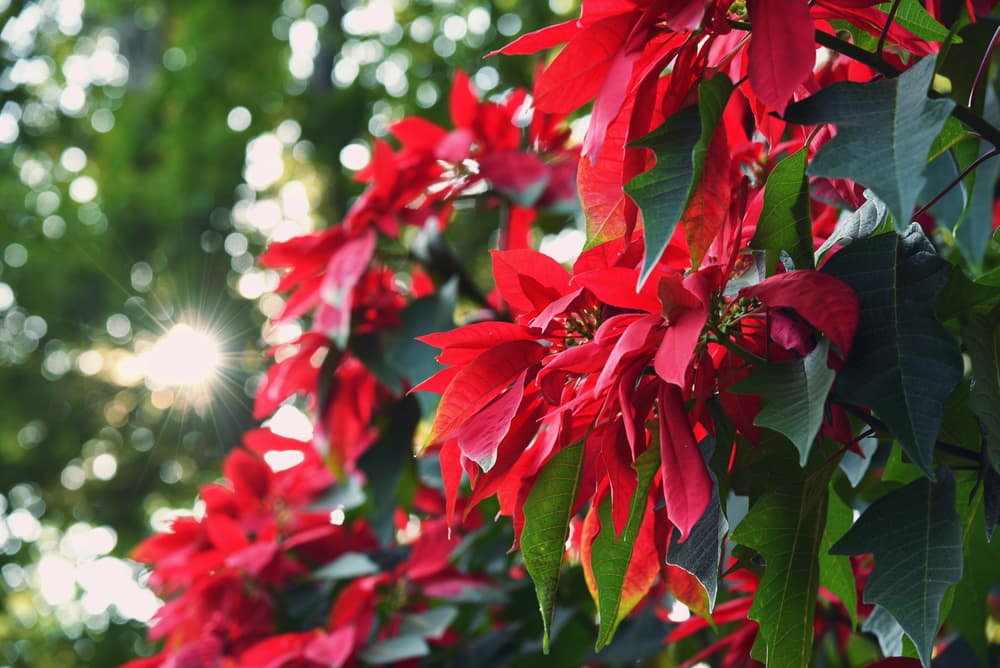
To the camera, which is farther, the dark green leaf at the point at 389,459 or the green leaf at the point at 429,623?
the dark green leaf at the point at 389,459

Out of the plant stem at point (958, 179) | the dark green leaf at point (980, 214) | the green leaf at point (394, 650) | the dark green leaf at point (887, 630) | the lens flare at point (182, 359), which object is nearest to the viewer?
the plant stem at point (958, 179)

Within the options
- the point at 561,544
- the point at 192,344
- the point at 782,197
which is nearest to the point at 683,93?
the point at 782,197

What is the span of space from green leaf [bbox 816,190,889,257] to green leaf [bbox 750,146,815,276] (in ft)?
0.10

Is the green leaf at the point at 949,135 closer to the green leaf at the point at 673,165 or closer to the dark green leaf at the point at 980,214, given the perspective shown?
the green leaf at the point at 673,165

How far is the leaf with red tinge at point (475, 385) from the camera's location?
0.58m

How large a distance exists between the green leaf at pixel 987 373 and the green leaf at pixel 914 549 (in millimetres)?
37

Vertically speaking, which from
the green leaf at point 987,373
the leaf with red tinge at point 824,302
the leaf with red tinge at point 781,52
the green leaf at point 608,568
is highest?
the leaf with red tinge at point 781,52

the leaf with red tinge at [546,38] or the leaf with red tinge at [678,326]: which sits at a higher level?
the leaf with red tinge at [546,38]

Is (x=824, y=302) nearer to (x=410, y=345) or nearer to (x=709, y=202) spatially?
(x=709, y=202)

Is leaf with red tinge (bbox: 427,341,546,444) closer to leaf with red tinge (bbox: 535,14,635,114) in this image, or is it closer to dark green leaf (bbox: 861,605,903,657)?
leaf with red tinge (bbox: 535,14,635,114)

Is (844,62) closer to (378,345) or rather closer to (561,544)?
(561,544)

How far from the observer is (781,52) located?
506 millimetres

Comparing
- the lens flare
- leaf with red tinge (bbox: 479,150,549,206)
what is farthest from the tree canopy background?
leaf with red tinge (bbox: 479,150,549,206)

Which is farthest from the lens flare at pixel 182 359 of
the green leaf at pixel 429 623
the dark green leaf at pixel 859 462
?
the dark green leaf at pixel 859 462
